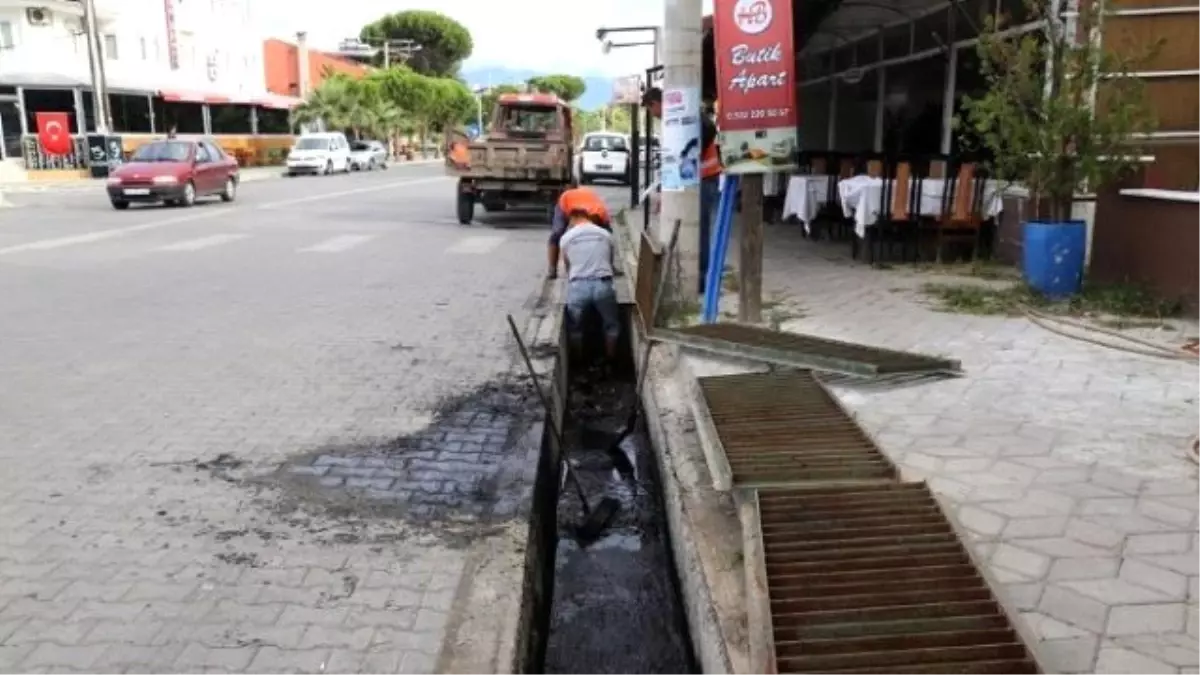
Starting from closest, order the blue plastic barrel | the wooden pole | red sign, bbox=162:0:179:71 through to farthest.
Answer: the wooden pole → the blue plastic barrel → red sign, bbox=162:0:179:71

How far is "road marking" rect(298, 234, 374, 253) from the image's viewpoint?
549 inches

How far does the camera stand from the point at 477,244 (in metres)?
15.1

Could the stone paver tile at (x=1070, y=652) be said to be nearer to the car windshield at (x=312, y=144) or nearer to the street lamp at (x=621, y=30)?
the street lamp at (x=621, y=30)

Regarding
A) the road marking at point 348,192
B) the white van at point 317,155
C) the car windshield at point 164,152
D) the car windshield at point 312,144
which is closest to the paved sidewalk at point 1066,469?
the car windshield at point 164,152

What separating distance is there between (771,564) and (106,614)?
2.29 m

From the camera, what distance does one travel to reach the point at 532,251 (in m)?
14.5

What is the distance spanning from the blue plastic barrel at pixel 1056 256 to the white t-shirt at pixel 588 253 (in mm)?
3323

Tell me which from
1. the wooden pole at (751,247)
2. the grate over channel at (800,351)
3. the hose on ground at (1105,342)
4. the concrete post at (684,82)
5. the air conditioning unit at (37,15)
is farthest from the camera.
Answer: the air conditioning unit at (37,15)

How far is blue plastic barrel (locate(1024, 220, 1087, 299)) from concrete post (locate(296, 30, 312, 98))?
174 feet

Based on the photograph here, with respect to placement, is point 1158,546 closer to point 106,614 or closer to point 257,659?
point 257,659

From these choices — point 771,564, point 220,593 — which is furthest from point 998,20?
point 220,593

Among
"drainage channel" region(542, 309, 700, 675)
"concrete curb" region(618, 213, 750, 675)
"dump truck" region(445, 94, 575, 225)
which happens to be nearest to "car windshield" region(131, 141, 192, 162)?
"dump truck" region(445, 94, 575, 225)

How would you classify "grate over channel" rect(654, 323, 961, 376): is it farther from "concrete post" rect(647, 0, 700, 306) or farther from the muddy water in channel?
"concrete post" rect(647, 0, 700, 306)

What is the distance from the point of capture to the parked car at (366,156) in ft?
144
